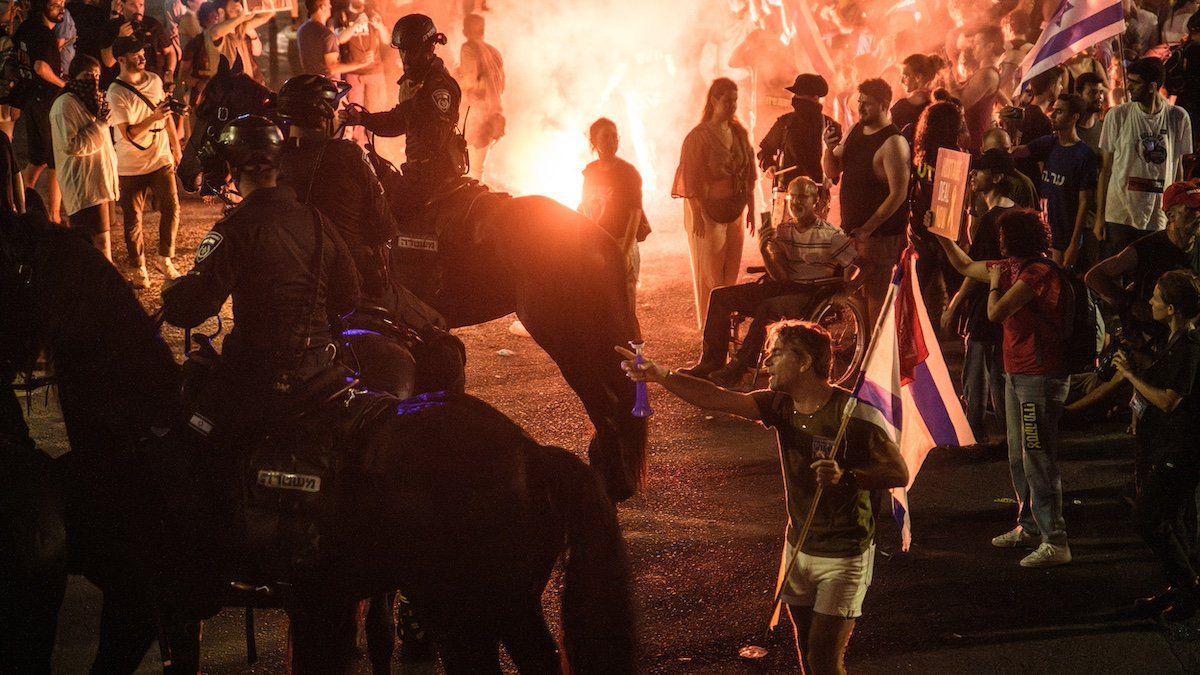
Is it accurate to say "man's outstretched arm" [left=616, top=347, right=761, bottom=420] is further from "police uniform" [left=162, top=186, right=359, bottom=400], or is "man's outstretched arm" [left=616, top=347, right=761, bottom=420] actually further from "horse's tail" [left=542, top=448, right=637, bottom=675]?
"police uniform" [left=162, top=186, right=359, bottom=400]

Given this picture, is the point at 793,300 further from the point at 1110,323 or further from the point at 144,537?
the point at 144,537

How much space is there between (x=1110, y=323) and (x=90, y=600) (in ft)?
27.4

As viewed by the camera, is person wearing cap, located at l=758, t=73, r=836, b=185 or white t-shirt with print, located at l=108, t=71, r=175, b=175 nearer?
person wearing cap, located at l=758, t=73, r=836, b=185

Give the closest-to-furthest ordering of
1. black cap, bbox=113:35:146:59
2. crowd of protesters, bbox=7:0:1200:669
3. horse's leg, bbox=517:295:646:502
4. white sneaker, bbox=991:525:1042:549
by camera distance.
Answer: crowd of protesters, bbox=7:0:1200:669 < white sneaker, bbox=991:525:1042:549 < horse's leg, bbox=517:295:646:502 < black cap, bbox=113:35:146:59

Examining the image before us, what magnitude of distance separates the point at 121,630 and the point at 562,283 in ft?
11.1

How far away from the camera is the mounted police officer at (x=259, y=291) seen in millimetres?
4809

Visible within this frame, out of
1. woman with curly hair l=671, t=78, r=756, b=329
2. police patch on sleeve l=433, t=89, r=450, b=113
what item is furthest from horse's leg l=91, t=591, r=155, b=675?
woman with curly hair l=671, t=78, r=756, b=329

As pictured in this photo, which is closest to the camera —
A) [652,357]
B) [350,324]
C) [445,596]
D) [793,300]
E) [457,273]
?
[445,596]

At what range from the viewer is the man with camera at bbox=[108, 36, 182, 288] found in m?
12.9

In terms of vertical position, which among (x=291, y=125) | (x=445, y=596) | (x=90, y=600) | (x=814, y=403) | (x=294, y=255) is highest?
(x=291, y=125)

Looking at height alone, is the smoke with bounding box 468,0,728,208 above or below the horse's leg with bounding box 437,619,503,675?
above

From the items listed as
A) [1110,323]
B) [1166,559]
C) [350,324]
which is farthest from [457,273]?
[1110,323]

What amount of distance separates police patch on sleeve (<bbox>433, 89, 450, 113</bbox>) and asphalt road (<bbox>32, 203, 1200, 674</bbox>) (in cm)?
267

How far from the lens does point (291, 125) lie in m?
6.47
